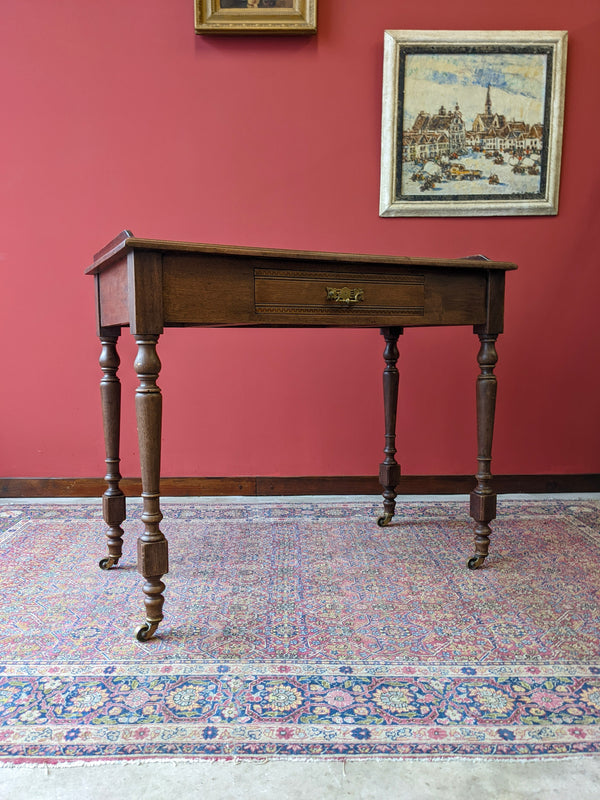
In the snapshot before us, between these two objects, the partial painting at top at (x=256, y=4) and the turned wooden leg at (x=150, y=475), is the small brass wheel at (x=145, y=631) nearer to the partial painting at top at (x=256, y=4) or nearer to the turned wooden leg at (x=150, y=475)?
the turned wooden leg at (x=150, y=475)

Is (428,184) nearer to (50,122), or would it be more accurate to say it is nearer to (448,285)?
(448,285)

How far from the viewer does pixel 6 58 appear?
2.76 metres

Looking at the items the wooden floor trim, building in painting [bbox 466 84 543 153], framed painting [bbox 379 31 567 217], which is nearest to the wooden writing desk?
the wooden floor trim

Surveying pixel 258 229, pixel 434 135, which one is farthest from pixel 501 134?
pixel 258 229

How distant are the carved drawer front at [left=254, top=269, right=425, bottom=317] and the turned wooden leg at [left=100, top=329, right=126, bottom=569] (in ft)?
2.03

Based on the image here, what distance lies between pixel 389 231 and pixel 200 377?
1.22 m

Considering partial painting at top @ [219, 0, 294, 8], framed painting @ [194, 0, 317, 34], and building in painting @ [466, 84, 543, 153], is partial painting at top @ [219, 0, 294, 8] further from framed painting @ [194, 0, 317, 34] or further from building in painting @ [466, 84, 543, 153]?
building in painting @ [466, 84, 543, 153]

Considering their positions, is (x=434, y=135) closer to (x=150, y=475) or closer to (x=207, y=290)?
(x=207, y=290)

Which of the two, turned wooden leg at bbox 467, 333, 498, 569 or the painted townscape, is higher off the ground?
the painted townscape

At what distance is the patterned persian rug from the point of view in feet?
3.69

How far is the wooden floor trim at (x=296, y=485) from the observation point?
292 cm

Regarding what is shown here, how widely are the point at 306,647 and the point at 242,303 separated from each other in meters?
0.94

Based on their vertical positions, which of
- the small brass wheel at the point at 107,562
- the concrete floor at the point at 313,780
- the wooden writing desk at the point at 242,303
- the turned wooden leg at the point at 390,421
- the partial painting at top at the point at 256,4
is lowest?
the small brass wheel at the point at 107,562

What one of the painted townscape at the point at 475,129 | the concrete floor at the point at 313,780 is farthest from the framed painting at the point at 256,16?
the concrete floor at the point at 313,780
